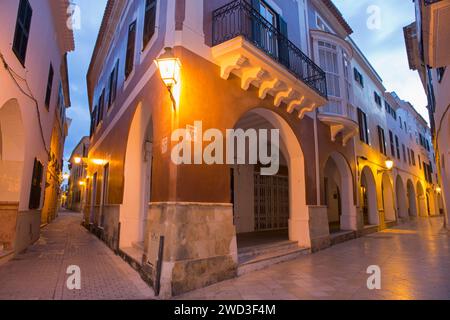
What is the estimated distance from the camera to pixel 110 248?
353 inches

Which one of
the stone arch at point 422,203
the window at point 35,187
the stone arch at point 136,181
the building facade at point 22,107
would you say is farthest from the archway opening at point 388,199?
the building facade at point 22,107

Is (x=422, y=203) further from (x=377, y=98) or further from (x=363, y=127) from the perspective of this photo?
(x=363, y=127)

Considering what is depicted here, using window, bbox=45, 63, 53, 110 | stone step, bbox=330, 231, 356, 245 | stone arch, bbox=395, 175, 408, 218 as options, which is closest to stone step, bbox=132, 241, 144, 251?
window, bbox=45, 63, 53, 110

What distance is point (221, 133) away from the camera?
5.89 m

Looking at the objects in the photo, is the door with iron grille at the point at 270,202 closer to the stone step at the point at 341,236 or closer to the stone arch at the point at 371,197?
the stone step at the point at 341,236

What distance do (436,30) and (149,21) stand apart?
670 cm

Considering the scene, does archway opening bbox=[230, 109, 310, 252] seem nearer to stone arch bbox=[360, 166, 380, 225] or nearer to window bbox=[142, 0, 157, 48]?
window bbox=[142, 0, 157, 48]

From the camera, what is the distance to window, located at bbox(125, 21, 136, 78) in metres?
9.01

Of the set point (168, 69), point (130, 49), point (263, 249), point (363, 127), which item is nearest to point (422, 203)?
point (363, 127)

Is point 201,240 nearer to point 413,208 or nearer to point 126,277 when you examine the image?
point 126,277

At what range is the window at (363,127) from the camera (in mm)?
14023

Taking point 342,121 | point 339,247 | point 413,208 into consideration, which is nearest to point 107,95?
point 342,121

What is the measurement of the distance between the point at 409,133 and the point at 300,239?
23183 millimetres

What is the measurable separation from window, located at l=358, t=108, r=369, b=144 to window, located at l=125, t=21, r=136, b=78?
36.2ft
